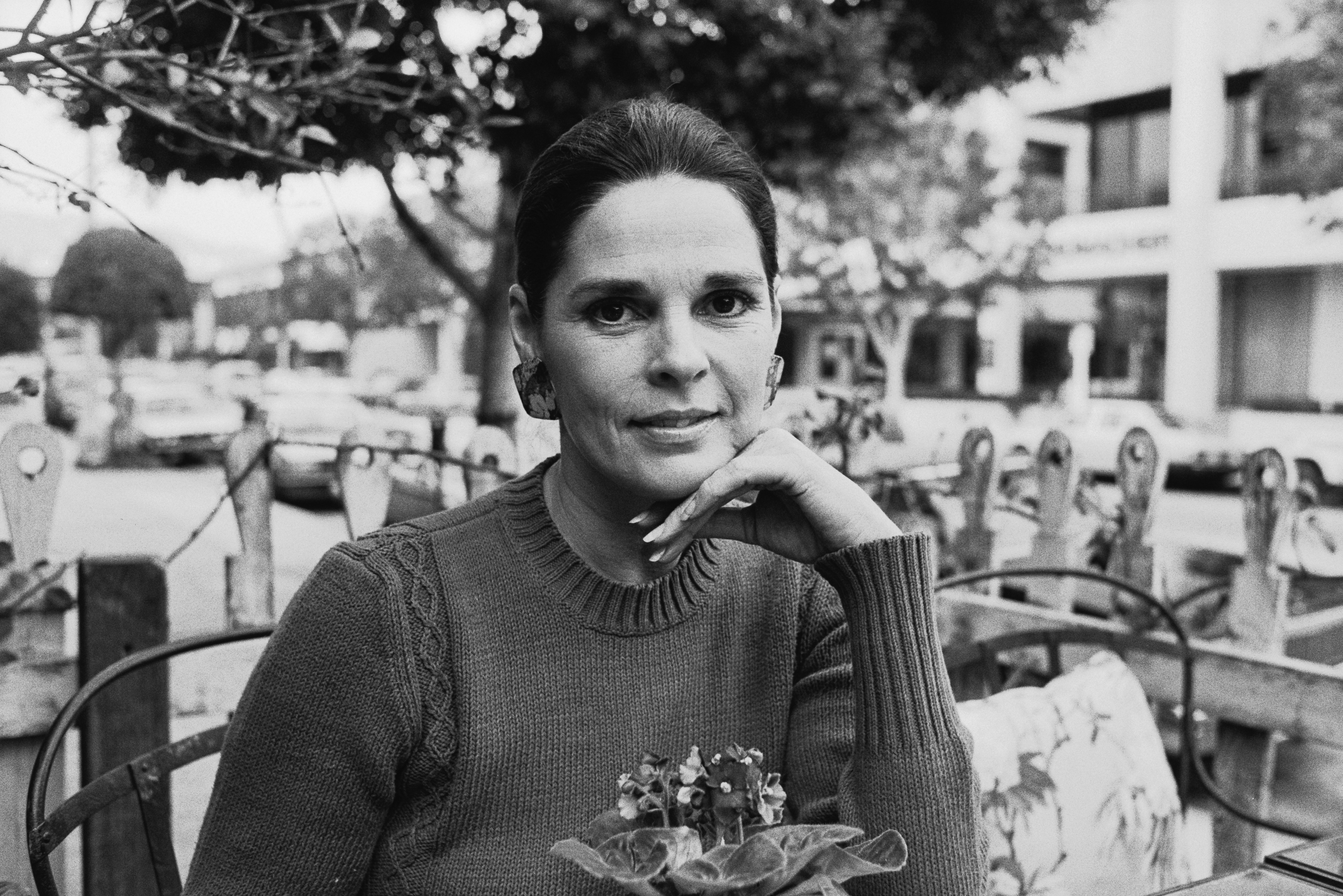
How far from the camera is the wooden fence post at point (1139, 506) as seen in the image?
3.34 metres

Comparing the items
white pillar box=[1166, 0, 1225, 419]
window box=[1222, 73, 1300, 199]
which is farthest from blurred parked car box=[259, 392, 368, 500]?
window box=[1222, 73, 1300, 199]

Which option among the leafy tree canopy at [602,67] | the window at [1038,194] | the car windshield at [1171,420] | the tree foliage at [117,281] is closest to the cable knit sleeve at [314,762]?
the leafy tree canopy at [602,67]

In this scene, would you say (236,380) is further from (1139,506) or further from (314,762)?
(314,762)

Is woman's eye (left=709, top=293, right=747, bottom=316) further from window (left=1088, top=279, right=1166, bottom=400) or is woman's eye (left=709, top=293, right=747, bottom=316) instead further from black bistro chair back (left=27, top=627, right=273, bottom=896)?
window (left=1088, top=279, right=1166, bottom=400)

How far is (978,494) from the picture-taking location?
3764 millimetres

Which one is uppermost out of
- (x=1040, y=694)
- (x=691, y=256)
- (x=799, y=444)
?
(x=691, y=256)

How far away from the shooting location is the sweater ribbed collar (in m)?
1.54

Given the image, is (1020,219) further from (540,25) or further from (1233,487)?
(540,25)

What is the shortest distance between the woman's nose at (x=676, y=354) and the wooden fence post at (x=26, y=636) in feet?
5.23

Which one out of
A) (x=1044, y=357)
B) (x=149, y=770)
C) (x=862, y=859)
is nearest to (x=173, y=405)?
(x=1044, y=357)

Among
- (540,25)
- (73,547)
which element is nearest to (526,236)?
(540,25)

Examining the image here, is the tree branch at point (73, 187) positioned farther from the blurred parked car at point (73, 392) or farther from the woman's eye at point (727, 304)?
the blurred parked car at point (73, 392)

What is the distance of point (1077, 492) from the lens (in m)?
3.78

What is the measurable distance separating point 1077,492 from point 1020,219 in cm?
2010
